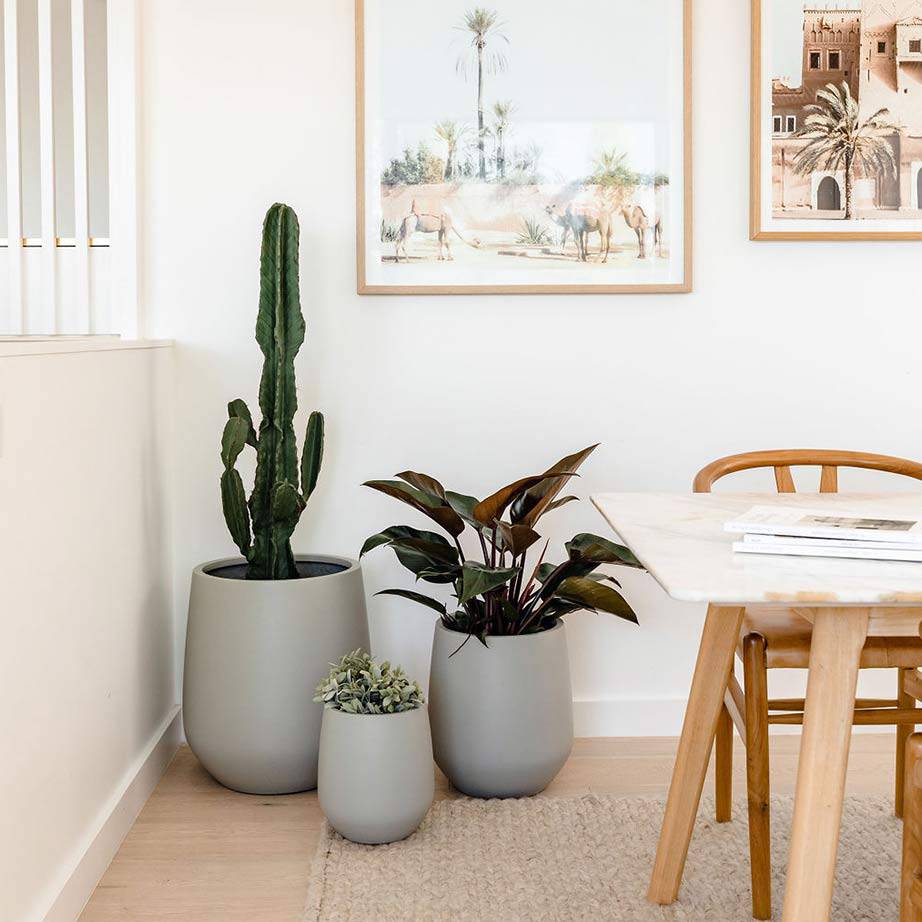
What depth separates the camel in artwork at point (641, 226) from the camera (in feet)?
8.72

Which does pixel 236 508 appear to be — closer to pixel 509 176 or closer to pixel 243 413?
pixel 243 413

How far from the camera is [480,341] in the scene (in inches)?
106

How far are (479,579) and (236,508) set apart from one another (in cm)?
60

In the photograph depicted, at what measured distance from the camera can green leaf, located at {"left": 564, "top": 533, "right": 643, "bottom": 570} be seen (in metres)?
2.27

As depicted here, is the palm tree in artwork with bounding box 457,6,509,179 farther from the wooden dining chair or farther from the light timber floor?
the light timber floor

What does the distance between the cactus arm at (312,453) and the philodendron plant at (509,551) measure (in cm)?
20

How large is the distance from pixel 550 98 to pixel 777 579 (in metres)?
1.75

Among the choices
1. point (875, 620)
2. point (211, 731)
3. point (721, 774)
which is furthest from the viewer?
point (211, 731)

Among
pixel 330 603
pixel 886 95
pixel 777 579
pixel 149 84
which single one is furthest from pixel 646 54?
pixel 777 579

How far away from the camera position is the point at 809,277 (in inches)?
107

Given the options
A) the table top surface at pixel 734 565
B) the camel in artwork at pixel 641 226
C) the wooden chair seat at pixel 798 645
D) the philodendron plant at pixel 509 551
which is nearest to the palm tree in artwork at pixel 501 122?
the camel in artwork at pixel 641 226

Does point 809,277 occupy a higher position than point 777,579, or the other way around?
point 809,277

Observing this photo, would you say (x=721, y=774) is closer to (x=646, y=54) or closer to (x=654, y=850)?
(x=654, y=850)

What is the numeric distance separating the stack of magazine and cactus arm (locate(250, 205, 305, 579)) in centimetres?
122
